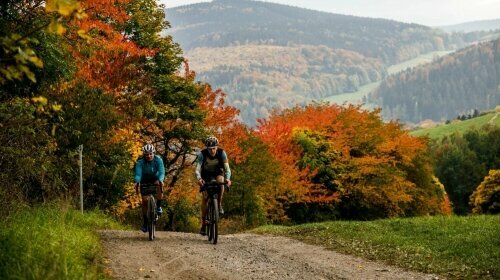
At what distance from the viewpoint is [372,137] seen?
4966cm

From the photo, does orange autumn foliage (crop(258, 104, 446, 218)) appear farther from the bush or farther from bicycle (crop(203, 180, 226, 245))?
bicycle (crop(203, 180, 226, 245))

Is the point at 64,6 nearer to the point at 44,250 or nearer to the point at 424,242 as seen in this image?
the point at 44,250

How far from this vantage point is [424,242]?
1538 cm

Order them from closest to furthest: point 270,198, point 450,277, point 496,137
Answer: point 450,277 < point 270,198 < point 496,137

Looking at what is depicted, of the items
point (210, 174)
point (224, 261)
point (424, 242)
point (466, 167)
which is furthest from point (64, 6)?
point (466, 167)

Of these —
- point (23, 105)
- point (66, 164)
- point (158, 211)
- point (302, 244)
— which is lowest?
point (302, 244)

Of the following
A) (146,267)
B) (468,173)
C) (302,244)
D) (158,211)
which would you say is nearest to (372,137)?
(302,244)

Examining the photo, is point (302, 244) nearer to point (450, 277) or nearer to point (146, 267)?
point (450, 277)

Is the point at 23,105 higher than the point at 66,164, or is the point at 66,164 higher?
the point at 23,105

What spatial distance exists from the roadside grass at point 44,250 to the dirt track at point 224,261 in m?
0.61

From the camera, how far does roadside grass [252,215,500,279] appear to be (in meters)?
12.1

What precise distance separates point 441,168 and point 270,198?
240 ft

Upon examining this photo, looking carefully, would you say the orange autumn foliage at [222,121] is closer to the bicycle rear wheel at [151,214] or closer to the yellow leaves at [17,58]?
the bicycle rear wheel at [151,214]

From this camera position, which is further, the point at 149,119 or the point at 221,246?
the point at 149,119
